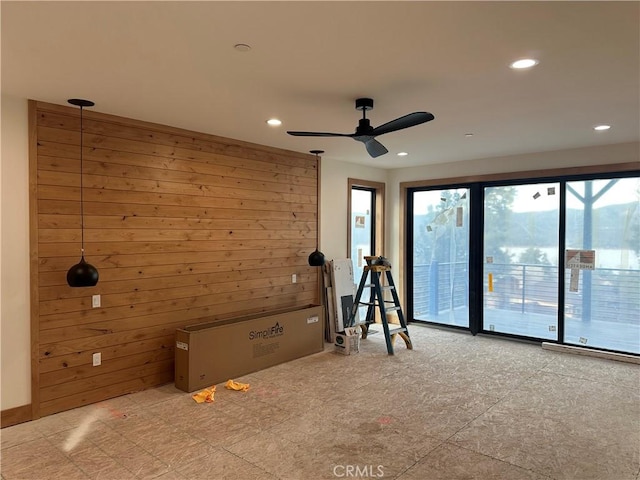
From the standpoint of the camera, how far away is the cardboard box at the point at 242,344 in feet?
12.9

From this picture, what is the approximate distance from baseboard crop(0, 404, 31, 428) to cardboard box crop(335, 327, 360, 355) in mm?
3098

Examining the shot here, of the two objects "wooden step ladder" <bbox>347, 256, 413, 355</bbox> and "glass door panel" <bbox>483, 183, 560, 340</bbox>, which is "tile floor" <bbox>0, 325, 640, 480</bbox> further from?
"glass door panel" <bbox>483, 183, 560, 340</bbox>

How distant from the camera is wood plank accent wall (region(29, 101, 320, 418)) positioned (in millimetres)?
3406

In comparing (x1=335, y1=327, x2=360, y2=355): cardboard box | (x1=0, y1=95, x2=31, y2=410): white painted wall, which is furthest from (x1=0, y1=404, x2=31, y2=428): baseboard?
(x1=335, y1=327, x2=360, y2=355): cardboard box

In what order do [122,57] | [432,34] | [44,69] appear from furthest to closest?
[44,69] → [122,57] → [432,34]

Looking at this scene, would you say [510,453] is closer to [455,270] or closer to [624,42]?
[624,42]

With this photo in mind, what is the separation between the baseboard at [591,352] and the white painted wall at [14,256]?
18.2 ft

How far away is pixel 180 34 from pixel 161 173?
6.87ft

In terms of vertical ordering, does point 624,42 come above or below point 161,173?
above

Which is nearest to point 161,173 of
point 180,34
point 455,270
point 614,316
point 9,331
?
point 9,331

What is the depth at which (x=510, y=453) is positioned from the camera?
2834mm

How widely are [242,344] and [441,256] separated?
353cm

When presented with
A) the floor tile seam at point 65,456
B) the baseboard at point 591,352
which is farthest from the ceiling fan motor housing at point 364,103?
the baseboard at point 591,352

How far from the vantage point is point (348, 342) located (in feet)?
16.7
